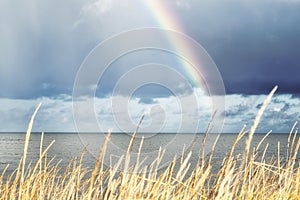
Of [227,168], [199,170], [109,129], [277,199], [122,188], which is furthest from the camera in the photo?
[277,199]

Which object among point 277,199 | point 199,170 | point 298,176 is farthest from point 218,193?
point 298,176

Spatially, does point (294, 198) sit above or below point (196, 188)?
above

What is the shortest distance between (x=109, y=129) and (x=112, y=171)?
28.6 inches

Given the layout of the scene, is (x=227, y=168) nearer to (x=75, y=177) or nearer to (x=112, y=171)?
(x=112, y=171)

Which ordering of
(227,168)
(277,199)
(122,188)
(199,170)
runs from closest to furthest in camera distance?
(227,168) → (122,188) → (199,170) → (277,199)

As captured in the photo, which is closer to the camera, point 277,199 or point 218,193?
point 218,193

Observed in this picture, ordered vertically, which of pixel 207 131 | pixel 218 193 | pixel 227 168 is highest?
pixel 207 131

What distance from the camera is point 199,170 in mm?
3805

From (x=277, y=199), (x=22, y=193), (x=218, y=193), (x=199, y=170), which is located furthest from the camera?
(x=22, y=193)

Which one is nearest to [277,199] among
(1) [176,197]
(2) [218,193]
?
(1) [176,197]

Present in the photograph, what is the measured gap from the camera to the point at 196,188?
321 cm

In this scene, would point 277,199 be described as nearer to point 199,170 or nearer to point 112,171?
point 199,170

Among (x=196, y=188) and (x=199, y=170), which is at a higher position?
(x=199, y=170)

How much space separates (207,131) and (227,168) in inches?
17.3
